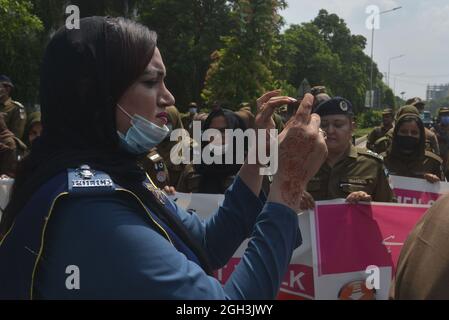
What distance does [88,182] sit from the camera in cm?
125

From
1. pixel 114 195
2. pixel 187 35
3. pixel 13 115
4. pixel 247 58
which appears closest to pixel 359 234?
pixel 114 195

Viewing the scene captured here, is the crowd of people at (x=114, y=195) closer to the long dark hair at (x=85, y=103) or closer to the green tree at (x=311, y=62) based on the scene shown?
the long dark hair at (x=85, y=103)

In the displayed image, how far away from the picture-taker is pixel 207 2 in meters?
34.1

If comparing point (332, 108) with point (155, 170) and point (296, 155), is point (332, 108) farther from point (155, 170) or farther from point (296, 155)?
point (296, 155)

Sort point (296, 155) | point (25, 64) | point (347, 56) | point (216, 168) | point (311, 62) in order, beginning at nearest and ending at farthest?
point (296, 155) → point (216, 168) → point (25, 64) → point (311, 62) → point (347, 56)

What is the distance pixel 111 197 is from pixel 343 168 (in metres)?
2.94

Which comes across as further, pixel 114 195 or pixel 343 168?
pixel 343 168

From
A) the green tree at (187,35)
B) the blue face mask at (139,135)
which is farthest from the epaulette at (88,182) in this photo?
the green tree at (187,35)

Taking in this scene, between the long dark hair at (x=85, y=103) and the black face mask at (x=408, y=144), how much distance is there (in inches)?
163

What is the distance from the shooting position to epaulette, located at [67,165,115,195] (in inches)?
48.3

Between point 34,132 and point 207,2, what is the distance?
30.0 m

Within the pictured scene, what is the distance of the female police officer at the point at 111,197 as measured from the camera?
1194mm

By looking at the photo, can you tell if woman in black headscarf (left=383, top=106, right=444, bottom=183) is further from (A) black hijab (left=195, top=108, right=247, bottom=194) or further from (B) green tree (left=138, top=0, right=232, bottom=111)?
(B) green tree (left=138, top=0, right=232, bottom=111)
